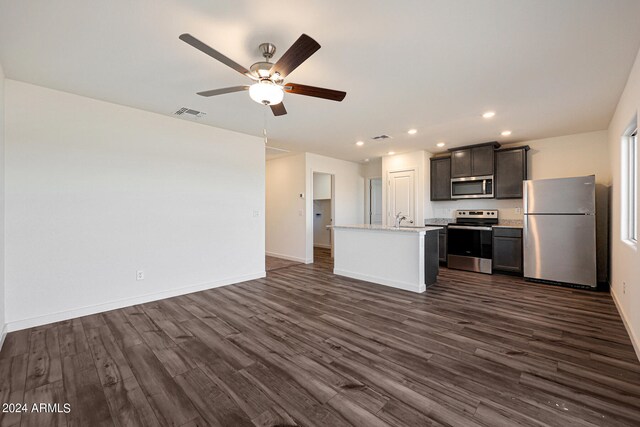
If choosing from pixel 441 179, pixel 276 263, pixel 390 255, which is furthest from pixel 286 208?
pixel 441 179

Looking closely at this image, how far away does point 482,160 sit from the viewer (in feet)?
17.9

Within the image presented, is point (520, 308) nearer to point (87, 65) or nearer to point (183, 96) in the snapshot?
point (183, 96)

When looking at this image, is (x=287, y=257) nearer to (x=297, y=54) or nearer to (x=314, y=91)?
(x=314, y=91)

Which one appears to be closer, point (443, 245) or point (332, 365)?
point (332, 365)

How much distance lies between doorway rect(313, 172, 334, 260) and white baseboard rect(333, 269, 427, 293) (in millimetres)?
2826

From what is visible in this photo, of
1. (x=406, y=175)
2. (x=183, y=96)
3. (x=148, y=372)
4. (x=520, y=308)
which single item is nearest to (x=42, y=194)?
(x=183, y=96)

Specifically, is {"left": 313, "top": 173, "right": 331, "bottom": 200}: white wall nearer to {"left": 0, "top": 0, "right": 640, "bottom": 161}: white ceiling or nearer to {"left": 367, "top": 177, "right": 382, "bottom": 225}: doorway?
{"left": 367, "top": 177, "right": 382, "bottom": 225}: doorway

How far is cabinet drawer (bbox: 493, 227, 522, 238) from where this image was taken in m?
4.97

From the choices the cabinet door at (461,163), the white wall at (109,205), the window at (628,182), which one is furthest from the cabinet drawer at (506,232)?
the white wall at (109,205)

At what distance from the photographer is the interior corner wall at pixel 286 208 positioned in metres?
6.31

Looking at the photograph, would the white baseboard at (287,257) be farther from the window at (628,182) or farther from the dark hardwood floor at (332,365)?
the window at (628,182)

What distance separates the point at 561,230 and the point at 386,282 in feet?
9.53

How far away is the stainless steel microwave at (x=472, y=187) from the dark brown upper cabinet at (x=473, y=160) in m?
0.10

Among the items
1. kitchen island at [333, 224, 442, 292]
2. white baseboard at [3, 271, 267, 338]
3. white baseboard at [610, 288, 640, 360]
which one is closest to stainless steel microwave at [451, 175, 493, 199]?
kitchen island at [333, 224, 442, 292]
